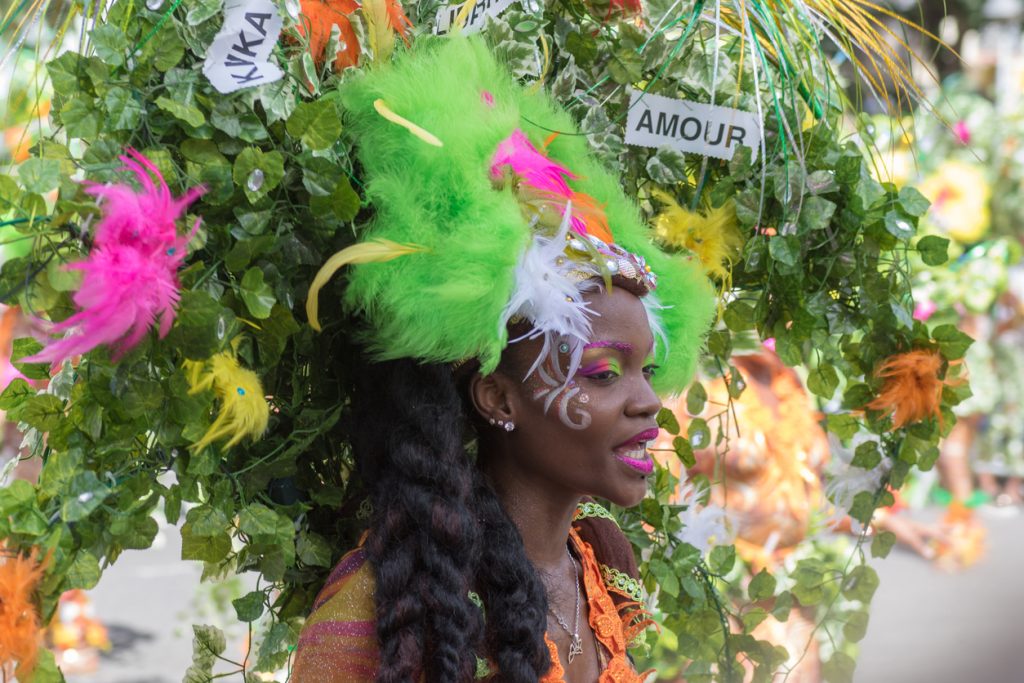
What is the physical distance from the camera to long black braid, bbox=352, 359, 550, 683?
69.7 inches

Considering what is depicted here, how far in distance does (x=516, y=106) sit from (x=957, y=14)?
10675mm

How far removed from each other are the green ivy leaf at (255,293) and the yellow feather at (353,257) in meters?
0.07

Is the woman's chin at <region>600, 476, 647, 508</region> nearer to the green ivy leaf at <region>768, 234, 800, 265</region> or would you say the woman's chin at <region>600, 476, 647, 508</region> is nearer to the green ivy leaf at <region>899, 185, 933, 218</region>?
the green ivy leaf at <region>768, 234, 800, 265</region>

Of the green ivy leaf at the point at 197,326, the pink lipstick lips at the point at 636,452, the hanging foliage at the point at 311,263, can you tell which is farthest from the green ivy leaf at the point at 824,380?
the green ivy leaf at the point at 197,326

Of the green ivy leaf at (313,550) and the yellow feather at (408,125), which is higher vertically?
the yellow feather at (408,125)

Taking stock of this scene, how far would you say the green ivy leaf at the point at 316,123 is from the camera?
177 cm

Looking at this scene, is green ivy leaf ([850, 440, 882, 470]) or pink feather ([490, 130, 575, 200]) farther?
green ivy leaf ([850, 440, 882, 470])

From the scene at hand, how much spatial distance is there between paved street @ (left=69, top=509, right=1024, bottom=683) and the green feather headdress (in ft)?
11.0

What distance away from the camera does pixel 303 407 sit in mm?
2074

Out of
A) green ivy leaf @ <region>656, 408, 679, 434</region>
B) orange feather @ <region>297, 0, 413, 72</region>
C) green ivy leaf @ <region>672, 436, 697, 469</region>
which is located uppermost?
orange feather @ <region>297, 0, 413, 72</region>

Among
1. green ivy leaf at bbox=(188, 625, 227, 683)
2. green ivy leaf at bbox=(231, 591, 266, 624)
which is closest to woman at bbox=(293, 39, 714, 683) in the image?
green ivy leaf at bbox=(231, 591, 266, 624)

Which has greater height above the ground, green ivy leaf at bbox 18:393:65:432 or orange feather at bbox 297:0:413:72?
orange feather at bbox 297:0:413:72

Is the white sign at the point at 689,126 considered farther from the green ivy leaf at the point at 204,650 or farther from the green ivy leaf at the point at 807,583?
the green ivy leaf at the point at 204,650

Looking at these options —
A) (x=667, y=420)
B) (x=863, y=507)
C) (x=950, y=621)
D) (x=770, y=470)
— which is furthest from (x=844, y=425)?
(x=950, y=621)
